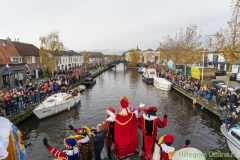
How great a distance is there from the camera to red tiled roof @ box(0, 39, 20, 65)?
90.2 feet

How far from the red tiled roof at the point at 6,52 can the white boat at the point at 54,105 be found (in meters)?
13.7

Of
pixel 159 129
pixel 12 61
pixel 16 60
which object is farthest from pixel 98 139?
pixel 16 60

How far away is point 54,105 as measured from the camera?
17891 mm

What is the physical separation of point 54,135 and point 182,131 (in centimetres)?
999

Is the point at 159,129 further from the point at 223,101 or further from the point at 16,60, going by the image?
the point at 16,60

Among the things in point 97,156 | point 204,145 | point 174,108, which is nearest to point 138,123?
point 97,156

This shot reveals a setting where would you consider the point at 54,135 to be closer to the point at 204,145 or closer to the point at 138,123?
the point at 138,123

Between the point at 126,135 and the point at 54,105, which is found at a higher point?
the point at 126,135

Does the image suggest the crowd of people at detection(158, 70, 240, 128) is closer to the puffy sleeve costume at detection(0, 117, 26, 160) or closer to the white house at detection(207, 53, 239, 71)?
the puffy sleeve costume at detection(0, 117, 26, 160)

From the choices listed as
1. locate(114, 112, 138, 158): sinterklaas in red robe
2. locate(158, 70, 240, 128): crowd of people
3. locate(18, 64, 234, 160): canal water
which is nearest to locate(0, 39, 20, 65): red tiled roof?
locate(18, 64, 234, 160): canal water

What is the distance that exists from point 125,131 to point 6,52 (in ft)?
98.4

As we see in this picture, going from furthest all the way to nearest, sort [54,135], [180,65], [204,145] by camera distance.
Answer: [180,65], [54,135], [204,145]

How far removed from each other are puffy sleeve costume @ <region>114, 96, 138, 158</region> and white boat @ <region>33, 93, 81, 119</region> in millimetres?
12304

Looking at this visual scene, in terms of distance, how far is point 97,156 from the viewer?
21.7ft
